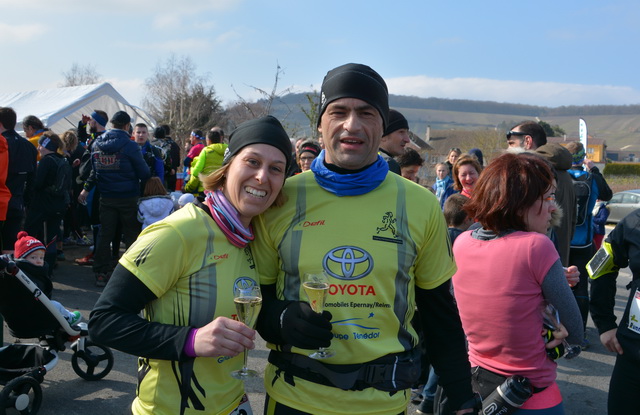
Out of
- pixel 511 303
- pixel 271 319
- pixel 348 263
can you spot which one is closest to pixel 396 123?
pixel 511 303

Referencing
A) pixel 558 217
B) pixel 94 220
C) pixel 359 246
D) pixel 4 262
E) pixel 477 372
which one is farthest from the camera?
pixel 94 220

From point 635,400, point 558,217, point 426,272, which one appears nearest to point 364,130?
point 426,272

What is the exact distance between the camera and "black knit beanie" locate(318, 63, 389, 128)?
214cm

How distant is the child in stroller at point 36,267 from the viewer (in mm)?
4695

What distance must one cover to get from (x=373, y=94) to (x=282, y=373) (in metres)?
1.14

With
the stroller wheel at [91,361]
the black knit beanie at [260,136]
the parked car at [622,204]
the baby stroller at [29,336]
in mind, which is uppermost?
the black knit beanie at [260,136]

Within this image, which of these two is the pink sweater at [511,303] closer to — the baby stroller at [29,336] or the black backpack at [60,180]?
the baby stroller at [29,336]

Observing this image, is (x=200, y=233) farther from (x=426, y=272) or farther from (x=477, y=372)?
(x=477, y=372)

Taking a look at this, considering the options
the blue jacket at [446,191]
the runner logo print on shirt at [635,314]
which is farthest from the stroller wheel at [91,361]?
the blue jacket at [446,191]

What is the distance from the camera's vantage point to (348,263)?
6.68ft

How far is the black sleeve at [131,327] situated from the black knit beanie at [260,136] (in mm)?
634

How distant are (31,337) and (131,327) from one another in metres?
3.26

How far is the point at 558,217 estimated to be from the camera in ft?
10.7

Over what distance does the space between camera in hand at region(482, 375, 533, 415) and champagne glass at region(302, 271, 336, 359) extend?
42.5 inches
